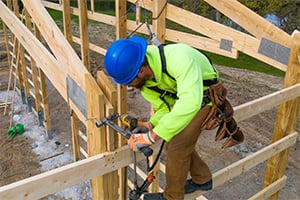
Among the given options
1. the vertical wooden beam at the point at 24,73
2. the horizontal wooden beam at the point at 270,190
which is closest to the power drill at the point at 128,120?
the horizontal wooden beam at the point at 270,190

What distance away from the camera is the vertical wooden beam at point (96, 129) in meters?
1.73

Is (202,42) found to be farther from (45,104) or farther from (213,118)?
(45,104)

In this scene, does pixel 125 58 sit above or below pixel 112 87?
above

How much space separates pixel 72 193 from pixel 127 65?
367cm

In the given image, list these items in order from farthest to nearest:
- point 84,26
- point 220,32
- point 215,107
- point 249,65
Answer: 1. point 249,65
2. point 84,26
3. point 220,32
4. point 215,107

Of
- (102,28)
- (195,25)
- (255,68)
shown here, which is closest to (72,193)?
(195,25)

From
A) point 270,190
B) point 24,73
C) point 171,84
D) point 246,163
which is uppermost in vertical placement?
point 171,84

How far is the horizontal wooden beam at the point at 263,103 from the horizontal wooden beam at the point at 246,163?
44cm

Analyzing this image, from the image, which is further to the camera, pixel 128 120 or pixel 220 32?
pixel 220 32

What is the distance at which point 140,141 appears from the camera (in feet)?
5.79

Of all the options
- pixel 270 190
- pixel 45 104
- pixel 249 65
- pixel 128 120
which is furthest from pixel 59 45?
pixel 249 65

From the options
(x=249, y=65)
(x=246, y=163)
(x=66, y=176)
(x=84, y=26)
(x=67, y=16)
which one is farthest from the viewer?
(x=249, y=65)

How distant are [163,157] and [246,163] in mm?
2753

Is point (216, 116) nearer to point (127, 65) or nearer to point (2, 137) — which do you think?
point (127, 65)
